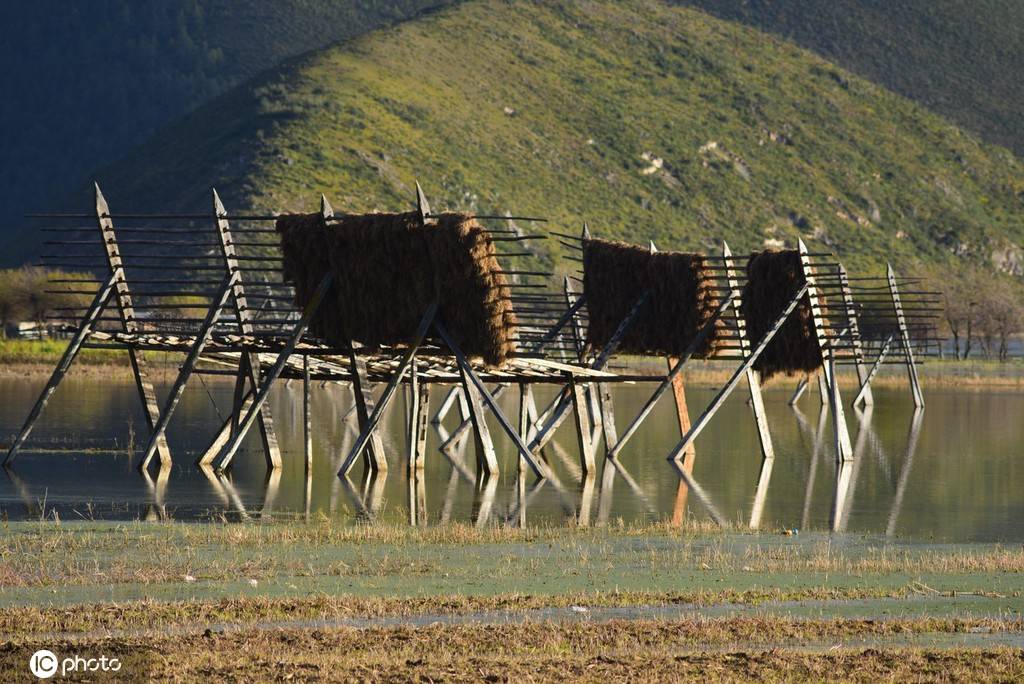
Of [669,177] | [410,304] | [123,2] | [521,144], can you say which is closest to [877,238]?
[669,177]

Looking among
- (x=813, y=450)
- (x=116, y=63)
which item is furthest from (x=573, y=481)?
(x=116, y=63)

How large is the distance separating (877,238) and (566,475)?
3241 inches

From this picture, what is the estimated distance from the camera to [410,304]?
22734 millimetres

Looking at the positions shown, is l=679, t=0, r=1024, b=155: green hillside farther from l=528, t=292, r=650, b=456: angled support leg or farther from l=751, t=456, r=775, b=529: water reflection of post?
l=751, t=456, r=775, b=529: water reflection of post

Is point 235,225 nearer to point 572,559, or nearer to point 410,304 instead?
point 410,304

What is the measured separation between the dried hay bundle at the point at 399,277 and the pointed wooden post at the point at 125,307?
229 centimetres

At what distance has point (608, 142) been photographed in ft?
341

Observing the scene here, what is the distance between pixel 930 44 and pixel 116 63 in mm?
65792

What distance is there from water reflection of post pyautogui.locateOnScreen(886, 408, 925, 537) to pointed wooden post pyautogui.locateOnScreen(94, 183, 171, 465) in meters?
9.71

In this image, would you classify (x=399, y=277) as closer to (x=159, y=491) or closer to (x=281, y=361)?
(x=281, y=361)

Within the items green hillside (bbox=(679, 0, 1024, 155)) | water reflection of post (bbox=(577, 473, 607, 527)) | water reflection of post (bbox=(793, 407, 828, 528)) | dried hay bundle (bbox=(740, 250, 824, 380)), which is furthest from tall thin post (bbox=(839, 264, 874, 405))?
green hillside (bbox=(679, 0, 1024, 155))

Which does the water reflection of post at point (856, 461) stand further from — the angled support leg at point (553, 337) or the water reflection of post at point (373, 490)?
the water reflection of post at point (373, 490)
